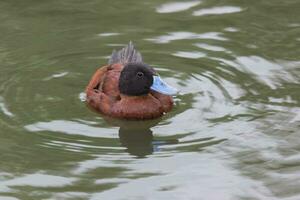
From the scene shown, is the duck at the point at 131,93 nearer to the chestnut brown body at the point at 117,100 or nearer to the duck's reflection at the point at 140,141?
the chestnut brown body at the point at 117,100

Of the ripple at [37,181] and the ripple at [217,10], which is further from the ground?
the ripple at [217,10]

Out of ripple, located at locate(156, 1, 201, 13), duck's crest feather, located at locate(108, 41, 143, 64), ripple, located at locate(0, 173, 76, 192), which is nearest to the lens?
ripple, located at locate(0, 173, 76, 192)

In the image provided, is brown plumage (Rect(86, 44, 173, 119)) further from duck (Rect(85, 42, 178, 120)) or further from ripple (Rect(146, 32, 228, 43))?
ripple (Rect(146, 32, 228, 43))

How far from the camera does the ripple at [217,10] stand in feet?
39.3

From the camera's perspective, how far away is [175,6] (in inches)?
489

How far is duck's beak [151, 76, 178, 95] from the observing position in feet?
29.2

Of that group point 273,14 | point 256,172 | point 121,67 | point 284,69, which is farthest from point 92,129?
point 273,14

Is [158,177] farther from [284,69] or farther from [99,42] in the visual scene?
[99,42]

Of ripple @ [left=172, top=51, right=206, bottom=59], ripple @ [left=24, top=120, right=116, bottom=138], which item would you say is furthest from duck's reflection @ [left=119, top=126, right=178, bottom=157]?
ripple @ [left=172, top=51, right=206, bottom=59]

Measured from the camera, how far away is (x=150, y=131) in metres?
8.68

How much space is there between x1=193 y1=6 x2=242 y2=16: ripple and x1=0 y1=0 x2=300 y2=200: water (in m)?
0.03

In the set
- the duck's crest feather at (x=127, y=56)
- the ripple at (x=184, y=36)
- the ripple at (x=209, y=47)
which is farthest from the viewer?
the ripple at (x=184, y=36)

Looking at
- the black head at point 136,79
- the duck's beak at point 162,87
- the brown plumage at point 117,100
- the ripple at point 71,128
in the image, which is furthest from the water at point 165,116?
the black head at point 136,79

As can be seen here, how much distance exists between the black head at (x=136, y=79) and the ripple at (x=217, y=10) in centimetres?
309
